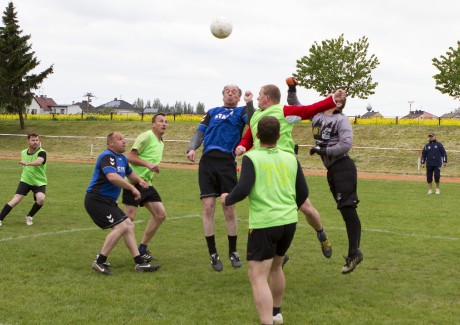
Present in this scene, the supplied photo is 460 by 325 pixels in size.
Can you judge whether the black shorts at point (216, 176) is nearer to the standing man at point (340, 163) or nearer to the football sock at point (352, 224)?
the standing man at point (340, 163)

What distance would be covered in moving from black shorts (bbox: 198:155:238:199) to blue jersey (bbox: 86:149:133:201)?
1.04m

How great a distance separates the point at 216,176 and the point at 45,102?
134 metres

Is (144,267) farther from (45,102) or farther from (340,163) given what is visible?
(45,102)

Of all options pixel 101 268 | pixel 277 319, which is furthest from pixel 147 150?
pixel 277 319

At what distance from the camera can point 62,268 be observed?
7.59 m

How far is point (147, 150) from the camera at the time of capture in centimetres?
841

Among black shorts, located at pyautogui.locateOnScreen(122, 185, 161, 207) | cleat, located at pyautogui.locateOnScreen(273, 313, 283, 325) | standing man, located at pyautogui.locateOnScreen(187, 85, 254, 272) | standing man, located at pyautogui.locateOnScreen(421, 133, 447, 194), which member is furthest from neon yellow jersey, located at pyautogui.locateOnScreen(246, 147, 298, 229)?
standing man, located at pyautogui.locateOnScreen(421, 133, 447, 194)

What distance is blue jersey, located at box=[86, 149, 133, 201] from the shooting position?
292 inches

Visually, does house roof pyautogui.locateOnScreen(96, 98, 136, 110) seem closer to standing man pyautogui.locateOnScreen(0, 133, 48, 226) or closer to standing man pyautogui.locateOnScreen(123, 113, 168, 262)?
standing man pyautogui.locateOnScreen(0, 133, 48, 226)

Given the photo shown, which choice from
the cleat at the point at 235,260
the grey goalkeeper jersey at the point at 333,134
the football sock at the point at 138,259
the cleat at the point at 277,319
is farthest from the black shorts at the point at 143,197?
the cleat at the point at 277,319

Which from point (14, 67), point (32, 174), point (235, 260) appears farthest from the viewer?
point (14, 67)

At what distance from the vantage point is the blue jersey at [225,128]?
7898 mm

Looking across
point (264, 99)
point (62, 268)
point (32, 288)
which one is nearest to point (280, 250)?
point (264, 99)

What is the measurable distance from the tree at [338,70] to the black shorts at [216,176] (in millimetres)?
43622
